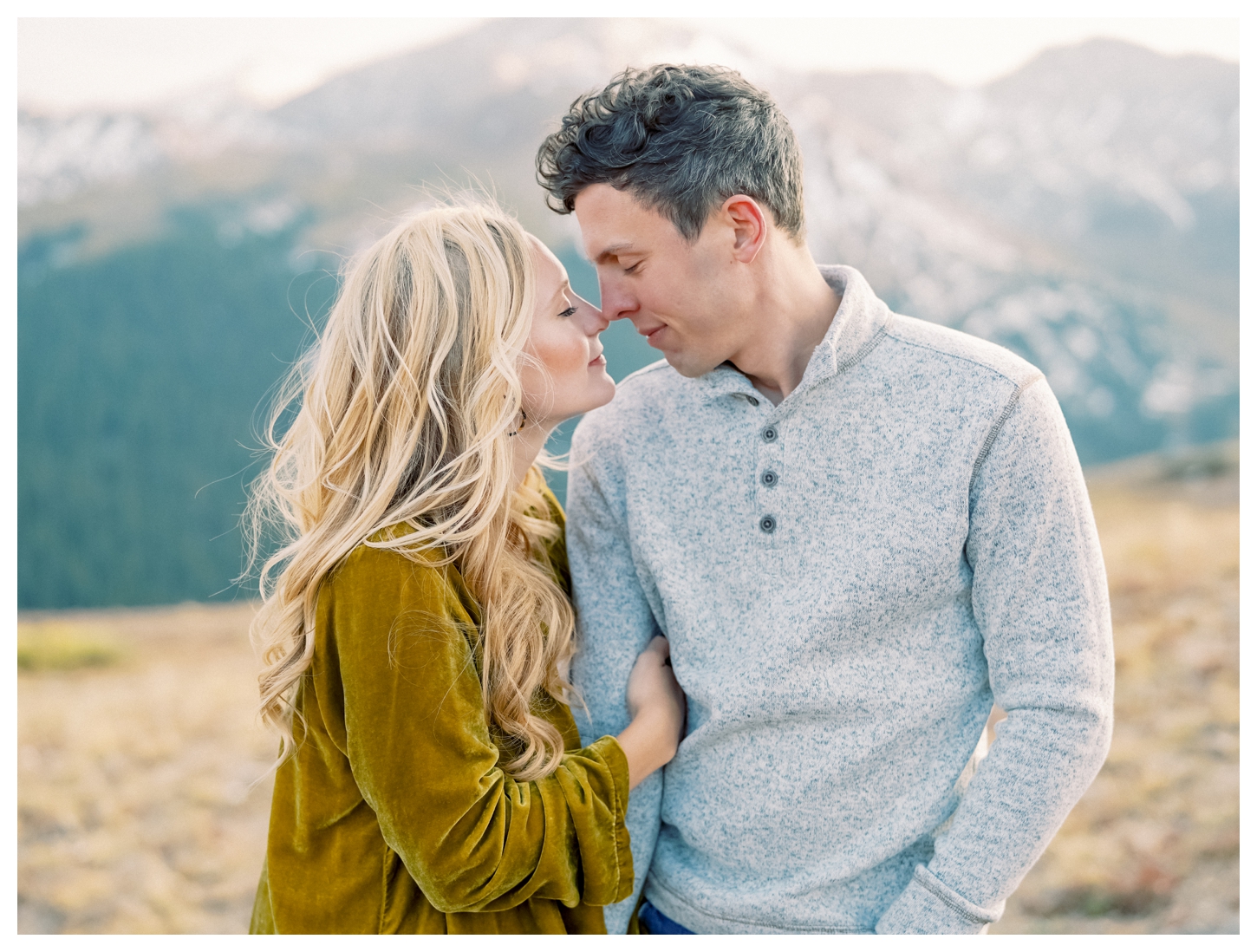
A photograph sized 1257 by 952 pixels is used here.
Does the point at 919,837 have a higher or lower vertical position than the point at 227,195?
lower

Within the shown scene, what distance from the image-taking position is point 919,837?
4.39 feet

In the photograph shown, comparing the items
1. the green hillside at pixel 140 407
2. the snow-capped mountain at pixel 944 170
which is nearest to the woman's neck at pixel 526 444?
the green hillside at pixel 140 407

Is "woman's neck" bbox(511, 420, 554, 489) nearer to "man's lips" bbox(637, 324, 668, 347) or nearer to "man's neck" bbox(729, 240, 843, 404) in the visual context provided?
"man's lips" bbox(637, 324, 668, 347)

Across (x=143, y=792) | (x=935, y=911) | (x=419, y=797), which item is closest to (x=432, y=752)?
(x=419, y=797)

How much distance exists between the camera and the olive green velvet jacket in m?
1.16

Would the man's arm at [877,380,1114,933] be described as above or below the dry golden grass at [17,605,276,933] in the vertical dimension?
above

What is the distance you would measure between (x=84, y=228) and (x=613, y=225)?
243 inches

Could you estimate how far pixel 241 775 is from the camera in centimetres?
409

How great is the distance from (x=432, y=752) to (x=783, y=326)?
0.81 meters

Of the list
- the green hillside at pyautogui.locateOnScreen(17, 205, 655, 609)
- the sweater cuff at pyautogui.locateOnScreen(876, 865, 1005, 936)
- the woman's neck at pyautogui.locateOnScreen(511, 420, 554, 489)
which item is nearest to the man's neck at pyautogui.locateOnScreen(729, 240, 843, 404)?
the woman's neck at pyautogui.locateOnScreen(511, 420, 554, 489)

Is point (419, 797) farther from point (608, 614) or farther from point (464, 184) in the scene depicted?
point (464, 184)
